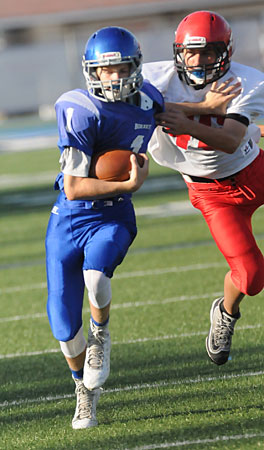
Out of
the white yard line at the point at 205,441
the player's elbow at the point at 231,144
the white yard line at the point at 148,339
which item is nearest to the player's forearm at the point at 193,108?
the player's elbow at the point at 231,144

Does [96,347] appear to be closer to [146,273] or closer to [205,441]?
[205,441]

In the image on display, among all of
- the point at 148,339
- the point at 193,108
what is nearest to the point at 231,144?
the point at 193,108

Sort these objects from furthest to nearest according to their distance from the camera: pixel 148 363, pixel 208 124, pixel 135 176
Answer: pixel 148 363 → pixel 208 124 → pixel 135 176

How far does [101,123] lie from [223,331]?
152 centimetres

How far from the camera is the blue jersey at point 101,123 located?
357cm

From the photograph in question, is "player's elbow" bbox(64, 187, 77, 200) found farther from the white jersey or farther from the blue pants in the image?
the white jersey

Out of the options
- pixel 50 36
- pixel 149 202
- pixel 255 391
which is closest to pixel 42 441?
pixel 255 391

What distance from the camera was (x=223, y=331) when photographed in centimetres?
454

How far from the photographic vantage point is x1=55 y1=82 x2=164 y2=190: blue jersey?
11.7 feet

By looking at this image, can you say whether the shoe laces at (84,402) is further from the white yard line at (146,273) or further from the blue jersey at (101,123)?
the white yard line at (146,273)

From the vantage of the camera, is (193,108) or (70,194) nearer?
(70,194)

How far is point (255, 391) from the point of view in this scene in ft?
13.1

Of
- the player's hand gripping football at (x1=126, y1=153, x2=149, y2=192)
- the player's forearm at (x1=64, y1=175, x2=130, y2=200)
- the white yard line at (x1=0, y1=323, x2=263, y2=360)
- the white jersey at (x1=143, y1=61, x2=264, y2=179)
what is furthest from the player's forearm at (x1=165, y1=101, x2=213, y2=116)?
the white yard line at (x1=0, y1=323, x2=263, y2=360)

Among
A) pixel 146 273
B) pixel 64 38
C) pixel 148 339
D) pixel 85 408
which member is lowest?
pixel 64 38
